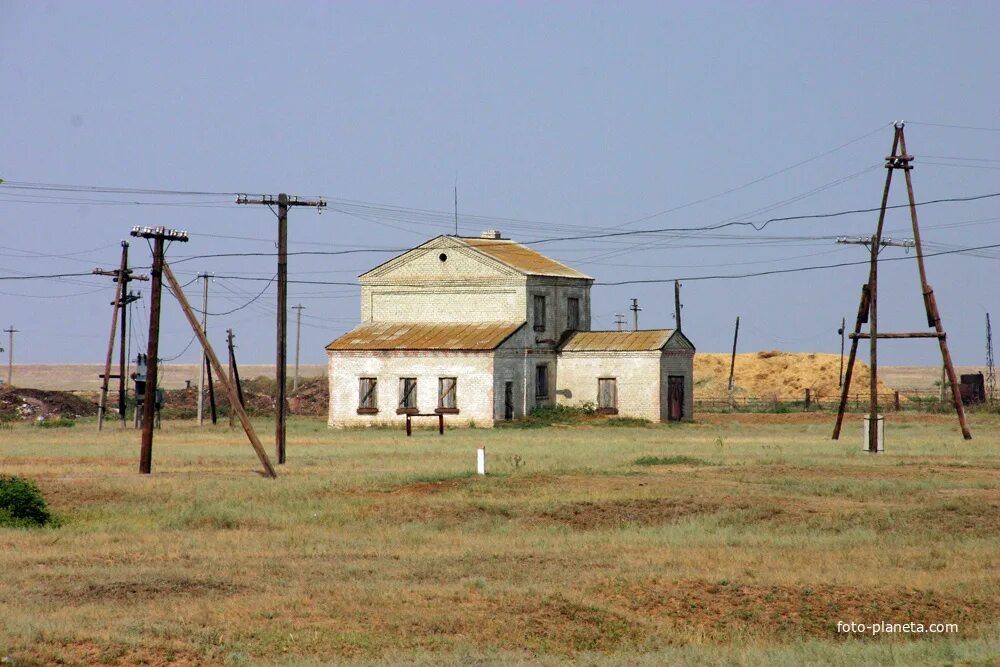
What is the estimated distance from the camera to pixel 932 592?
1853 cm

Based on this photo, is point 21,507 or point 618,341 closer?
point 21,507

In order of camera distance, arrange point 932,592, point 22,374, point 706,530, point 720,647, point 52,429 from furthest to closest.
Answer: point 22,374
point 52,429
point 706,530
point 932,592
point 720,647

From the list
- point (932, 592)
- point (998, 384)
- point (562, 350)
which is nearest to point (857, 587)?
point (932, 592)

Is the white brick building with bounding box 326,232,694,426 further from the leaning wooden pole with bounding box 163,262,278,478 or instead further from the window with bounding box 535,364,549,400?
the leaning wooden pole with bounding box 163,262,278,478

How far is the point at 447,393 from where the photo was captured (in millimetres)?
61625

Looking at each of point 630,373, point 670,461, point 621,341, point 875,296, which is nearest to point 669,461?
point 670,461

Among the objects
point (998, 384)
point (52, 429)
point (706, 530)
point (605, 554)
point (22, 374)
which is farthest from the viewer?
point (22, 374)

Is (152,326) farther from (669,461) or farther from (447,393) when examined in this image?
(447,393)

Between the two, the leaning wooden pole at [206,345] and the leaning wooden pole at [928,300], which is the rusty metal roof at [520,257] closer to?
the leaning wooden pole at [928,300]

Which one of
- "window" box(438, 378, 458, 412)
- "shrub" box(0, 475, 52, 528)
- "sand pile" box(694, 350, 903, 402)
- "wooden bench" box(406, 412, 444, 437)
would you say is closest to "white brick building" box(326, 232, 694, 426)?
"window" box(438, 378, 458, 412)

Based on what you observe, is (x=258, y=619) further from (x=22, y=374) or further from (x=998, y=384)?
(x=22, y=374)

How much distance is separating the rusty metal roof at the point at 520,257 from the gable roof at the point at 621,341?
10.8 feet

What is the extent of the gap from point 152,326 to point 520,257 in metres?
34.1

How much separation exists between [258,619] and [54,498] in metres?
14.1
